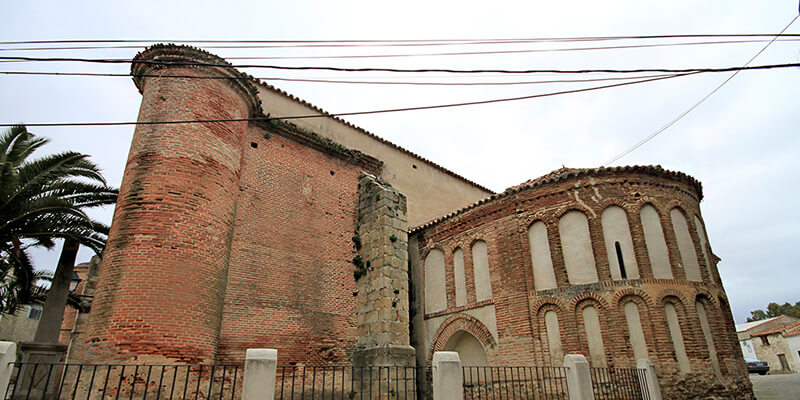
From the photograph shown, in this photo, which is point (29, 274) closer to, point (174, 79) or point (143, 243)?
point (143, 243)

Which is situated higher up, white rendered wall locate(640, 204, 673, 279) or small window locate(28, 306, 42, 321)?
small window locate(28, 306, 42, 321)

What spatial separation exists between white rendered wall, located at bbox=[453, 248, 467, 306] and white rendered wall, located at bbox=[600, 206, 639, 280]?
14.5ft

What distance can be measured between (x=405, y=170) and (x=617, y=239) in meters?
8.87

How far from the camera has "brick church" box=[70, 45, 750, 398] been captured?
953 cm

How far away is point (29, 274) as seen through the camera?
40.8 feet

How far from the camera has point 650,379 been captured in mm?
10031

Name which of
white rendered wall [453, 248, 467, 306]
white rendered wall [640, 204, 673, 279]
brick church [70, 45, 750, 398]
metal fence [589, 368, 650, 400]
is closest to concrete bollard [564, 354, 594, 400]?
metal fence [589, 368, 650, 400]

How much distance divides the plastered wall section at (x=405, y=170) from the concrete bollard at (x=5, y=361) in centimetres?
982

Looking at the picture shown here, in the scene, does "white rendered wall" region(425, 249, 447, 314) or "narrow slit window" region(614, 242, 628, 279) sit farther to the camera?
"white rendered wall" region(425, 249, 447, 314)

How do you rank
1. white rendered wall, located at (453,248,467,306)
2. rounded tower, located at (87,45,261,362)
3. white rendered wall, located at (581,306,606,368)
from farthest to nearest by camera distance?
white rendered wall, located at (453,248,467,306) → white rendered wall, located at (581,306,606,368) → rounded tower, located at (87,45,261,362)

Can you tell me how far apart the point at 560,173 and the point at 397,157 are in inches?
276

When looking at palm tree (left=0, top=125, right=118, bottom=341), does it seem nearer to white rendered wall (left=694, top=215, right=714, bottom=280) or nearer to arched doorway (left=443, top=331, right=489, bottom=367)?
arched doorway (left=443, top=331, right=489, bottom=367)

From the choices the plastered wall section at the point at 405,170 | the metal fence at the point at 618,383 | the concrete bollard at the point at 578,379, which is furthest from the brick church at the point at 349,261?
the concrete bollard at the point at 578,379

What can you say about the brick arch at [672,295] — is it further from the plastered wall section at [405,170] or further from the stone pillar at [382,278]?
the plastered wall section at [405,170]
